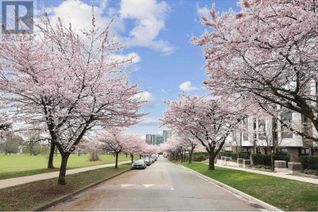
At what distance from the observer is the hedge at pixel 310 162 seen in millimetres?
29755

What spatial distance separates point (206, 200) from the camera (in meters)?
15.7

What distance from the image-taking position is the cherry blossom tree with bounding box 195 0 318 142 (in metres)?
9.74

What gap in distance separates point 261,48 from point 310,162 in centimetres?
2185

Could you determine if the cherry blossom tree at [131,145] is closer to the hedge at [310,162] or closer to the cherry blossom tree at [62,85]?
the hedge at [310,162]

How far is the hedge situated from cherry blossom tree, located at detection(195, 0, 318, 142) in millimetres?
16944

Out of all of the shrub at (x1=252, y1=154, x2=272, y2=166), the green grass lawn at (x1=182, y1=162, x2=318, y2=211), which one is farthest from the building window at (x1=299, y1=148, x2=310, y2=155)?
the green grass lawn at (x1=182, y1=162, x2=318, y2=211)

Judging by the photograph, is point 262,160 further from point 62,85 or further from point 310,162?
point 62,85

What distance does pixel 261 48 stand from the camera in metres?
11.2

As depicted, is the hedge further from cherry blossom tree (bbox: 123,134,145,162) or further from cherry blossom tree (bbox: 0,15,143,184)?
cherry blossom tree (bbox: 123,134,145,162)

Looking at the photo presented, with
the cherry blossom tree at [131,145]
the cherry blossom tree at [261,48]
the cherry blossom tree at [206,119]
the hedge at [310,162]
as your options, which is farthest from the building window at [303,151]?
the cherry blossom tree at [261,48]

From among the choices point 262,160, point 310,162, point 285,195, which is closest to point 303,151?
point 262,160

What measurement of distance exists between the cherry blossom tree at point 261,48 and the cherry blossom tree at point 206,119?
854 inches

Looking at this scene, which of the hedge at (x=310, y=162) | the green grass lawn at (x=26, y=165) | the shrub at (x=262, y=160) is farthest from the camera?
the shrub at (x=262, y=160)

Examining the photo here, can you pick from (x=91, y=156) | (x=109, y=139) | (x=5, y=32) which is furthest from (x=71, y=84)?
(x=91, y=156)
